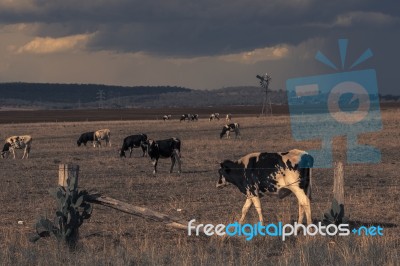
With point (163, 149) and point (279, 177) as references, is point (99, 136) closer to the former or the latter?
point (163, 149)

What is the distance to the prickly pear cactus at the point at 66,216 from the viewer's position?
35.6ft

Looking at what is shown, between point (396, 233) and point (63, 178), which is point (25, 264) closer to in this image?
point (63, 178)

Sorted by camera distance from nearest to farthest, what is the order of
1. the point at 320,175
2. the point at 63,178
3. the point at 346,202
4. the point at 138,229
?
the point at 63,178 → the point at 138,229 → the point at 346,202 → the point at 320,175

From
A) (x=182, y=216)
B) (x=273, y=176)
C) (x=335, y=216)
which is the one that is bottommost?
(x=182, y=216)

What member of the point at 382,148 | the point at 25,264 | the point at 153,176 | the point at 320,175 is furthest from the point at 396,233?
the point at 382,148

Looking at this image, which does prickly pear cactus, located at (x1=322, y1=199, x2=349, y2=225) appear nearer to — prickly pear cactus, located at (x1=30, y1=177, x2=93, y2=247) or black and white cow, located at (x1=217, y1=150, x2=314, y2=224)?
black and white cow, located at (x1=217, y1=150, x2=314, y2=224)

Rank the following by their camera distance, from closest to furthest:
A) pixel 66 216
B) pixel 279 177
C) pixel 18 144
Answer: pixel 66 216 → pixel 279 177 → pixel 18 144

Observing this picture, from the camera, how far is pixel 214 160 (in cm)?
2808

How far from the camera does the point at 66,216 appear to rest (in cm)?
1096

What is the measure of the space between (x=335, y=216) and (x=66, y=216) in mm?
4694

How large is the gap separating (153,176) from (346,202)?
868cm

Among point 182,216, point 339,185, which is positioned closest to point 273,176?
point 339,185

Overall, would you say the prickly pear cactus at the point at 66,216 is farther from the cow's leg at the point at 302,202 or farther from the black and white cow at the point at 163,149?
the black and white cow at the point at 163,149

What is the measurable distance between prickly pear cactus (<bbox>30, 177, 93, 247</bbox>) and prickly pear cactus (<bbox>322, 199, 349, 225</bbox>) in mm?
4207
